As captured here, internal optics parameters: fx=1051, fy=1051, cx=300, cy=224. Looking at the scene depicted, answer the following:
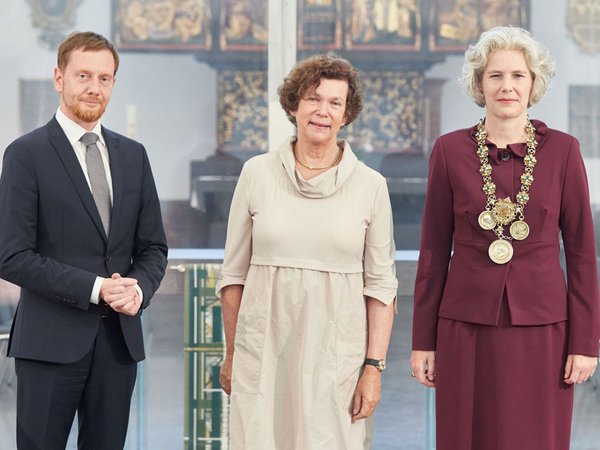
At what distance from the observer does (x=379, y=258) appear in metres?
2.73

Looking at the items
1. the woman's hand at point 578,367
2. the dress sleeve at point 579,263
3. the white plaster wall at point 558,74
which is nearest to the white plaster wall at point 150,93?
the white plaster wall at point 558,74

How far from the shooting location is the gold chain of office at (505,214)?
8.67 feet

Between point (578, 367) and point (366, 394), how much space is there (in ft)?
1.76

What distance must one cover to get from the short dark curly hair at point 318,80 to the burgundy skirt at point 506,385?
62cm

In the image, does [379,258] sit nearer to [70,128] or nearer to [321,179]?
[321,179]

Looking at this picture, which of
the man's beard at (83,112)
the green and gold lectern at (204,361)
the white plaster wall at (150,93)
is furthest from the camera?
the white plaster wall at (150,93)

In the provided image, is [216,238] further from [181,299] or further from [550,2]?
[550,2]

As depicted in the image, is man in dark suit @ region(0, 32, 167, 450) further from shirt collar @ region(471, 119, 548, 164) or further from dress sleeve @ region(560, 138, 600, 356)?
dress sleeve @ region(560, 138, 600, 356)

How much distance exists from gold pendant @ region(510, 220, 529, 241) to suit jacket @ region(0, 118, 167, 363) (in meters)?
0.95

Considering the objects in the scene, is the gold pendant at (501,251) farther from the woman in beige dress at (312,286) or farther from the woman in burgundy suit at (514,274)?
the woman in beige dress at (312,286)

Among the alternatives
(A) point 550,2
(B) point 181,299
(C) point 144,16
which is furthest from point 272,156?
(A) point 550,2

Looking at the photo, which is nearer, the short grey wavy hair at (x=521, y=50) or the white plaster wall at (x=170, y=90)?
the short grey wavy hair at (x=521, y=50)

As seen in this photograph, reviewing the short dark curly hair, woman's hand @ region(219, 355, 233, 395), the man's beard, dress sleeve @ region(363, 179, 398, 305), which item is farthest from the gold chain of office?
the man's beard

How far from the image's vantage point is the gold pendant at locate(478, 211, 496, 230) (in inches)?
104
